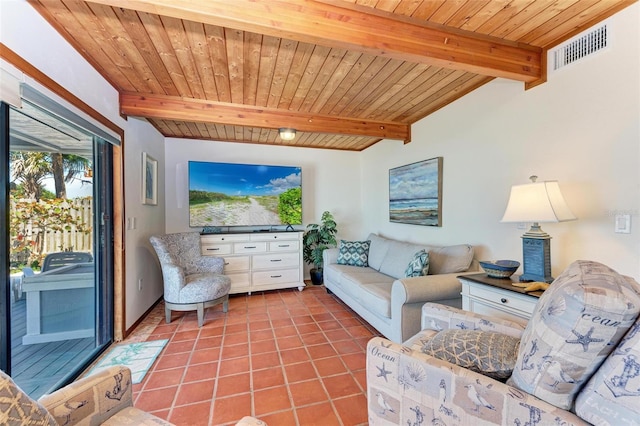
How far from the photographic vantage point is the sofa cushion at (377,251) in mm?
3303

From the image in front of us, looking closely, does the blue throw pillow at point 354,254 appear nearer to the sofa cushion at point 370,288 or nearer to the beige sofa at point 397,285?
the beige sofa at point 397,285

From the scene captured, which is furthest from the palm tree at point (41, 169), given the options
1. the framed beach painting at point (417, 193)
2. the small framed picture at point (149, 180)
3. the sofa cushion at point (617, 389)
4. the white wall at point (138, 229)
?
the framed beach painting at point (417, 193)

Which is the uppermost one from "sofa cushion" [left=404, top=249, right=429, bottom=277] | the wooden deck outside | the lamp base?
the lamp base

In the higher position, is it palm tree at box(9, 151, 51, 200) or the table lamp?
palm tree at box(9, 151, 51, 200)

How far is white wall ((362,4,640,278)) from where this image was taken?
1.49 m

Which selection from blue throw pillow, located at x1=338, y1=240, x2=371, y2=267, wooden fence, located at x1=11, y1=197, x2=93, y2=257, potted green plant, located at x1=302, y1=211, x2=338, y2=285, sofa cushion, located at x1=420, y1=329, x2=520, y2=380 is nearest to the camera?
sofa cushion, located at x1=420, y1=329, x2=520, y2=380

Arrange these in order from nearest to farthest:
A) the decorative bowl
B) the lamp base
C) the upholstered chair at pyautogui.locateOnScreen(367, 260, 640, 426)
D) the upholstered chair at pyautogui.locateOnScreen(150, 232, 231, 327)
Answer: the upholstered chair at pyautogui.locateOnScreen(367, 260, 640, 426) < the lamp base < the decorative bowl < the upholstered chair at pyautogui.locateOnScreen(150, 232, 231, 327)

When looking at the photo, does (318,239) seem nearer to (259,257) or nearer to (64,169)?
(259,257)

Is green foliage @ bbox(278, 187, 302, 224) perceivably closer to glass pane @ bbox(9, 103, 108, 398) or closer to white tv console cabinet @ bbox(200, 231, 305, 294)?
white tv console cabinet @ bbox(200, 231, 305, 294)

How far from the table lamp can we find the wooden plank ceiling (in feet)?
2.80

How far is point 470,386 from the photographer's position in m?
0.93

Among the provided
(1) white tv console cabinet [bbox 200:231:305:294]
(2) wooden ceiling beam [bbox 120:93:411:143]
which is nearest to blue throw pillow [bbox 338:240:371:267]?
(1) white tv console cabinet [bbox 200:231:305:294]

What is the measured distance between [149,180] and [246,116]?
1462mm

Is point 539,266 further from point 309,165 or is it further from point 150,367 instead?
point 309,165
